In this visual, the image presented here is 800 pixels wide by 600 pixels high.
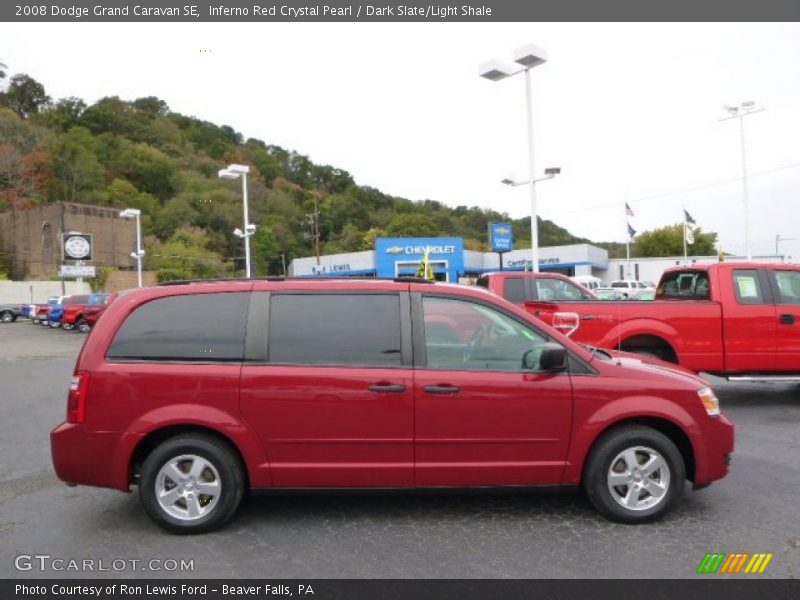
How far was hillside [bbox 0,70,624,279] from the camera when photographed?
6731 cm

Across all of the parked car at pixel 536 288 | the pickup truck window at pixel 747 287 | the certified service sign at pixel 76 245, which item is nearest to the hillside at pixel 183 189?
the certified service sign at pixel 76 245

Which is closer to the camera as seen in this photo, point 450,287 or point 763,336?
point 450,287

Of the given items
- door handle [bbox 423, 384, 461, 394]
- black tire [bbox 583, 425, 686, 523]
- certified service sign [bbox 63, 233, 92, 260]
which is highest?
certified service sign [bbox 63, 233, 92, 260]

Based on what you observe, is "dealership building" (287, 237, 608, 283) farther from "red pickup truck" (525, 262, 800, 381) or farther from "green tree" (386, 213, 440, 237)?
"red pickup truck" (525, 262, 800, 381)

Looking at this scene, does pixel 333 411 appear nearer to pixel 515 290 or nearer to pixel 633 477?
pixel 633 477

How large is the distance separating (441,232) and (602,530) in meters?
89.3

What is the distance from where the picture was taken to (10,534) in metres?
4.29

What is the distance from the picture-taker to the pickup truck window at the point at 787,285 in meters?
7.96

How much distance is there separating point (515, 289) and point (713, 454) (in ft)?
18.1

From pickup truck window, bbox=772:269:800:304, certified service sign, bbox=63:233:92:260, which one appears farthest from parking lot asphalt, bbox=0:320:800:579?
certified service sign, bbox=63:233:92:260

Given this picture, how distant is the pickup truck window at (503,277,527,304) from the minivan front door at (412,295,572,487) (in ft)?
17.6
